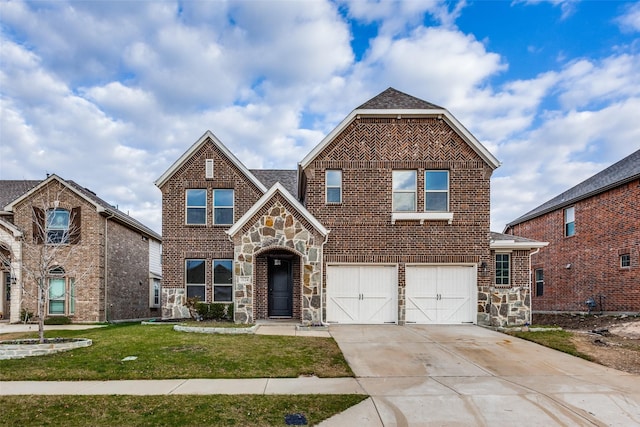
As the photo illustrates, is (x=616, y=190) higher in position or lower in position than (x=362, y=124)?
lower

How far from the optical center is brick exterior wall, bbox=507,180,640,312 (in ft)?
55.1

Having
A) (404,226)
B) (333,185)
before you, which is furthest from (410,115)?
(404,226)

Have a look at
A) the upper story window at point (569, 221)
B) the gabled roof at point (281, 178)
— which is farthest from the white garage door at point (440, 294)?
the upper story window at point (569, 221)

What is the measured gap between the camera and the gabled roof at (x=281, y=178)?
20047mm

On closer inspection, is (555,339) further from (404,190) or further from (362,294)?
(404,190)

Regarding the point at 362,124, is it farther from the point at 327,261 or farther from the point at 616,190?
the point at 616,190

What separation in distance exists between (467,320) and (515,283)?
2.27m

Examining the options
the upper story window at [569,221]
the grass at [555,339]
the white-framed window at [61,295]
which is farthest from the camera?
the upper story window at [569,221]

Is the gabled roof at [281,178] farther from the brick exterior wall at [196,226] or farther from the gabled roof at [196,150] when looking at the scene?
the brick exterior wall at [196,226]

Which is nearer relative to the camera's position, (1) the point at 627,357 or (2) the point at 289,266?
(1) the point at 627,357

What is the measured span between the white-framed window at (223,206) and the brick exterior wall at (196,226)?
0.58 ft

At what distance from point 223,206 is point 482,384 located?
13.1 meters

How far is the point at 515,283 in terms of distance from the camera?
15.1m

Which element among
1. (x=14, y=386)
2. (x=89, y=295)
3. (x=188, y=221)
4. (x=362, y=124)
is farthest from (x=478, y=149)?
(x=89, y=295)
